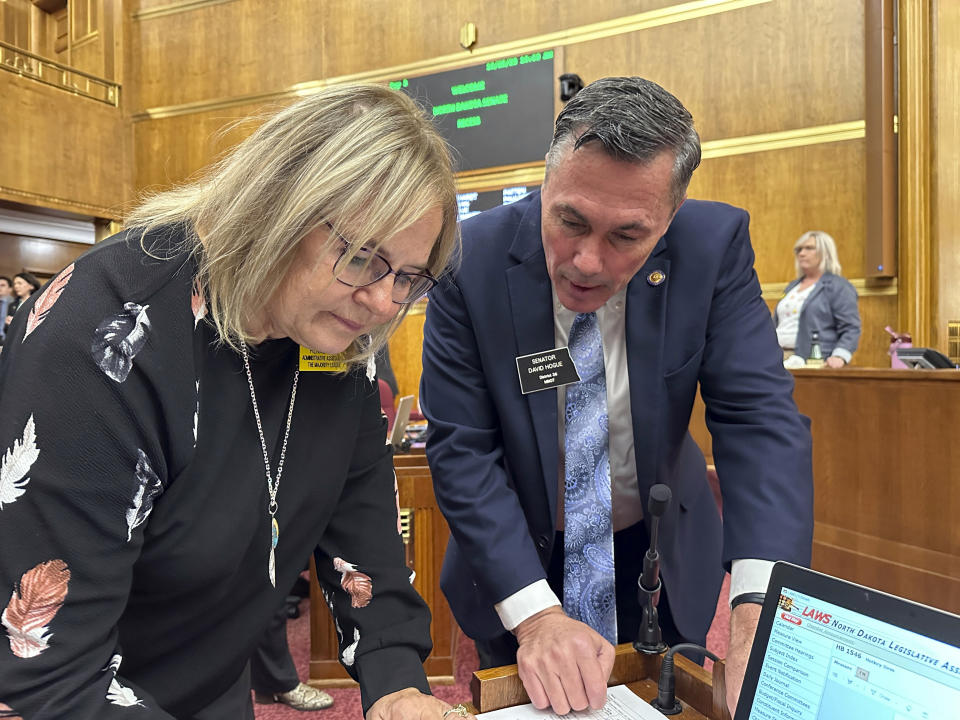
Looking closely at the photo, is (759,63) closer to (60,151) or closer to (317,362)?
(317,362)

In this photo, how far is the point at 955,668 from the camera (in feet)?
1.72

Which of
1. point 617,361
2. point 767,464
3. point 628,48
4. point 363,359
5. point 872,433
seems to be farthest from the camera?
point 628,48

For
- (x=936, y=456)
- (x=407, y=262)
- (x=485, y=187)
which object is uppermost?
(x=485, y=187)

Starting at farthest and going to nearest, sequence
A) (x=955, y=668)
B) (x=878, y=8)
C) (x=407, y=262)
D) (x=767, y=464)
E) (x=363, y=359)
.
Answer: (x=878, y=8)
(x=767, y=464)
(x=363, y=359)
(x=407, y=262)
(x=955, y=668)

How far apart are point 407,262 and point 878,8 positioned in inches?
220

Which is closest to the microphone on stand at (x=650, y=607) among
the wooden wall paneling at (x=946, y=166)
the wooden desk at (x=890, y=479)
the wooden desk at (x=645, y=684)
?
the wooden desk at (x=645, y=684)

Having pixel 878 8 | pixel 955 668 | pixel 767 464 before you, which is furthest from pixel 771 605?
pixel 878 8

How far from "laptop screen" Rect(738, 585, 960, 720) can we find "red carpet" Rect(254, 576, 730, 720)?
1768mm

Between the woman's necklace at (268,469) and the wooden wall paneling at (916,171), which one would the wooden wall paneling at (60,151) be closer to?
the wooden wall paneling at (916,171)

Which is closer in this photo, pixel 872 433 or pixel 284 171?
pixel 284 171

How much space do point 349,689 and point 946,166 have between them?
5007 mm

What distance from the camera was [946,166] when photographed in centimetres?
510

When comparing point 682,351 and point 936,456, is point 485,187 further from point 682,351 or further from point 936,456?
point 682,351

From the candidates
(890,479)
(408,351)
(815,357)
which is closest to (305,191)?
(890,479)
